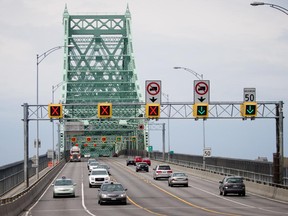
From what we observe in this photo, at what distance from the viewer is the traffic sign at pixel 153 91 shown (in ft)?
186

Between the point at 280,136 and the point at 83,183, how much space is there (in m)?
25.7

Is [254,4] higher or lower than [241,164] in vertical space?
higher

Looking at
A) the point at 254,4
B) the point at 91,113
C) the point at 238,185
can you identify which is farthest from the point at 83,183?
the point at 91,113

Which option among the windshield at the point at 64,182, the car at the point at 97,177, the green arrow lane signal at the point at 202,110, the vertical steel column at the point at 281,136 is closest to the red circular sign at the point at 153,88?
the green arrow lane signal at the point at 202,110

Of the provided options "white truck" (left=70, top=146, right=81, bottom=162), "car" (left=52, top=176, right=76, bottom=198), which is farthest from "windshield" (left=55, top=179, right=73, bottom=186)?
"white truck" (left=70, top=146, right=81, bottom=162)

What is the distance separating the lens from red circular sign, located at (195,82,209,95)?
189 ft

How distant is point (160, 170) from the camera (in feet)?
260

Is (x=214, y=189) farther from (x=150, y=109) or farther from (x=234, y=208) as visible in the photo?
(x=234, y=208)

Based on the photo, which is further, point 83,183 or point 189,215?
point 83,183

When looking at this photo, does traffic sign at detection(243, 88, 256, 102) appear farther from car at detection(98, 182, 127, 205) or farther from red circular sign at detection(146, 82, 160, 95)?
car at detection(98, 182, 127, 205)

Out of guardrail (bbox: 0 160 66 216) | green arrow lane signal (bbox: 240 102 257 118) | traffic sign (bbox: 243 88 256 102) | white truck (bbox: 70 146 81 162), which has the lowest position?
guardrail (bbox: 0 160 66 216)

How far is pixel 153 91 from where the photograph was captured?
2243 inches

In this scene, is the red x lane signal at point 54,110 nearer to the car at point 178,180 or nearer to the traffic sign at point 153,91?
Result: the traffic sign at point 153,91

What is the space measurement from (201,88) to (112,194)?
47.6 feet
